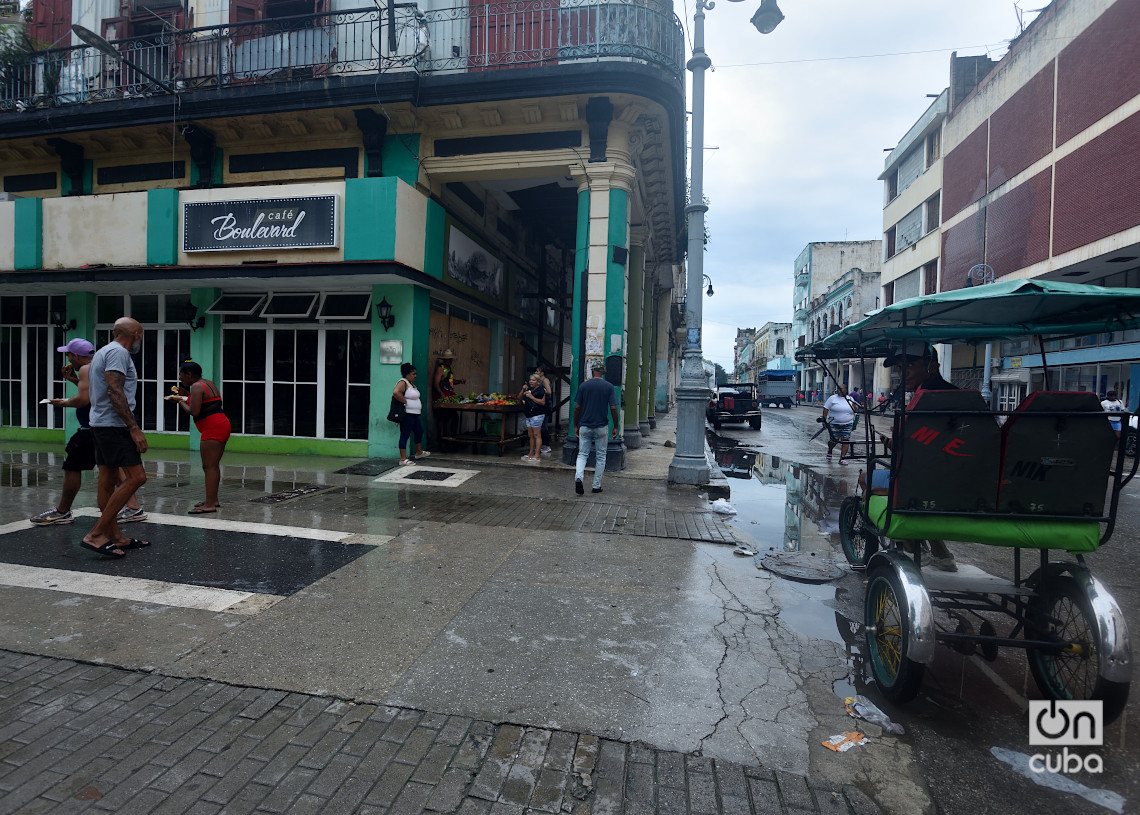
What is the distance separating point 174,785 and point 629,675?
2.10m

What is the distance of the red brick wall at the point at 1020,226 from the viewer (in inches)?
816

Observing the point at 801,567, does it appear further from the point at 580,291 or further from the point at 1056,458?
the point at 580,291

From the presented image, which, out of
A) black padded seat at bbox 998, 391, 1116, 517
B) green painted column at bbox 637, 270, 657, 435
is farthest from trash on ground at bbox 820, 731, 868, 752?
green painted column at bbox 637, 270, 657, 435

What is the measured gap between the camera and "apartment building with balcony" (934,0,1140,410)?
664 inches

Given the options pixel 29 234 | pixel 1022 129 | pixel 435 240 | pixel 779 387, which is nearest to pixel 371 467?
pixel 435 240

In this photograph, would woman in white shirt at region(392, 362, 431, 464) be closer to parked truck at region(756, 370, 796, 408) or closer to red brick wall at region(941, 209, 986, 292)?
red brick wall at region(941, 209, 986, 292)

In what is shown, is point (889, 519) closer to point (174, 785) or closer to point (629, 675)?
point (629, 675)

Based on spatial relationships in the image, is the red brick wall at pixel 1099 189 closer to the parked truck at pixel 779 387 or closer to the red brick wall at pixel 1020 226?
the red brick wall at pixel 1020 226

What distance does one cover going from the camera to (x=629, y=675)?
324 centimetres

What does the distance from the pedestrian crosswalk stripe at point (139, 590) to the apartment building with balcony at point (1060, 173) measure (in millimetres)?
17679

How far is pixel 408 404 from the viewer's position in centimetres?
1011

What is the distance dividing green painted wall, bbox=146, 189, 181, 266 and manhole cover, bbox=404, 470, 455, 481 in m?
6.15

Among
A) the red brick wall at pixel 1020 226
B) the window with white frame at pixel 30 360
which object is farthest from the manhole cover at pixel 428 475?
the red brick wall at pixel 1020 226

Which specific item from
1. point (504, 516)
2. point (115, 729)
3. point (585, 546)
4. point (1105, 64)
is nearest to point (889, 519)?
point (585, 546)
